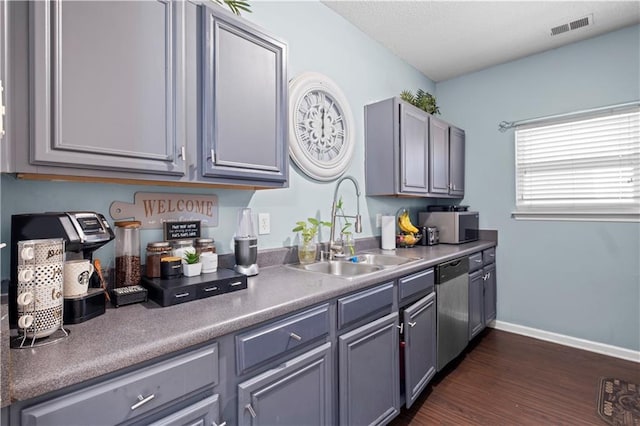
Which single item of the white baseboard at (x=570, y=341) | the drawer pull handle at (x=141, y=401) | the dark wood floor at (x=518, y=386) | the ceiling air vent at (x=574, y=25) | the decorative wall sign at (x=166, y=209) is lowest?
the dark wood floor at (x=518, y=386)

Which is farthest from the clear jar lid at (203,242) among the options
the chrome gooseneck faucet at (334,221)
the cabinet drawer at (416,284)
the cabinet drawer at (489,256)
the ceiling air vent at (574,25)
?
the ceiling air vent at (574,25)

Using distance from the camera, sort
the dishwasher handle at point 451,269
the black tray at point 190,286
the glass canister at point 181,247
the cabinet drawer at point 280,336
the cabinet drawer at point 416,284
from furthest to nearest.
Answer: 1. the dishwasher handle at point 451,269
2. the cabinet drawer at point 416,284
3. the glass canister at point 181,247
4. the black tray at point 190,286
5. the cabinet drawer at point 280,336

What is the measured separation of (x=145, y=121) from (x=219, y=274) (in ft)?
2.20

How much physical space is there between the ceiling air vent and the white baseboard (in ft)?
8.63

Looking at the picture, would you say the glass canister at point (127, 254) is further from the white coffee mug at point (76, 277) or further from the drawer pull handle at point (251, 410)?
the drawer pull handle at point (251, 410)

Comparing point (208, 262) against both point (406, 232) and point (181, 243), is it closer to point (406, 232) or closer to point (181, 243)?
point (181, 243)

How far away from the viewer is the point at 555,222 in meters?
2.93

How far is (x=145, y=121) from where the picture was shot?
1.11m

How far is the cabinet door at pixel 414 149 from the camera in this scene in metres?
2.52

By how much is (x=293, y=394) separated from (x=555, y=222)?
291 centimetres

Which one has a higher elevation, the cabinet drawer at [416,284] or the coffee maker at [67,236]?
the coffee maker at [67,236]

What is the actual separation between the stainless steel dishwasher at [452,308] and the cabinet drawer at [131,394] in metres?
1.66

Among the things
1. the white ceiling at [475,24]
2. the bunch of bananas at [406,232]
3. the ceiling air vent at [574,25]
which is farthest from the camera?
the bunch of bananas at [406,232]

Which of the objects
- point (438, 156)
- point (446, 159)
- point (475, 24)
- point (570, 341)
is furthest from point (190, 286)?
point (570, 341)
